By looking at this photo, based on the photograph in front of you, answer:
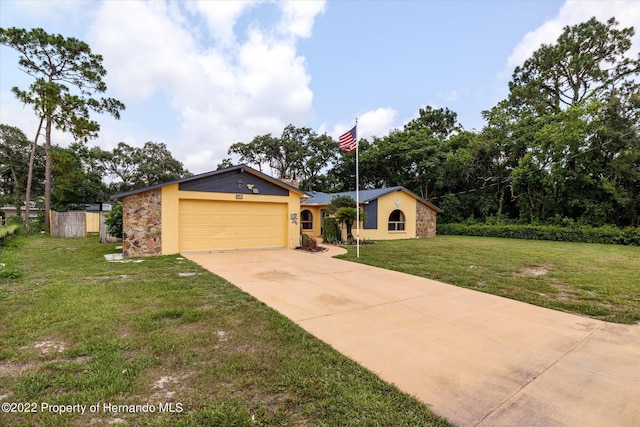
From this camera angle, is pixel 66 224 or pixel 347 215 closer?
pixel 347 215

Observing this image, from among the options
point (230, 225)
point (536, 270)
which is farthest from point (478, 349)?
point (230, 225)

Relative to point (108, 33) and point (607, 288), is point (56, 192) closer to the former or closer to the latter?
point (108, 33)

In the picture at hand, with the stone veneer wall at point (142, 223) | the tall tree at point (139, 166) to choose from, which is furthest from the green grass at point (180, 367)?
the tall tree at point (139, 166)

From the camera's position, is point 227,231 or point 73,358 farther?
point 227,231

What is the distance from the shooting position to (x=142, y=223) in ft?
32.1

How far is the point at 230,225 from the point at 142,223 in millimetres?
2946

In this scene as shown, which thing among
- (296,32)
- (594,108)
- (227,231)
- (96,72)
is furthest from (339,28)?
(96,72)

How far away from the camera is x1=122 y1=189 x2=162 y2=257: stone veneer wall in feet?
31.5

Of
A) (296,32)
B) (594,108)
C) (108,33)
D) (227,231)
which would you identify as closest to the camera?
(108,33)

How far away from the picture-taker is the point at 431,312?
4.54m

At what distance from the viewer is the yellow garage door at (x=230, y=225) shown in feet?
35.0

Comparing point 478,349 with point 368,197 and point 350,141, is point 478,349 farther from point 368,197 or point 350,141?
point 368,197

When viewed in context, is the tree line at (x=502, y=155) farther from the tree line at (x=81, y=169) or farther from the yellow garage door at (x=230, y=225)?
the yellow garage door at (x=230, y=225)

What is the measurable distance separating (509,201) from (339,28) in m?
18.8
